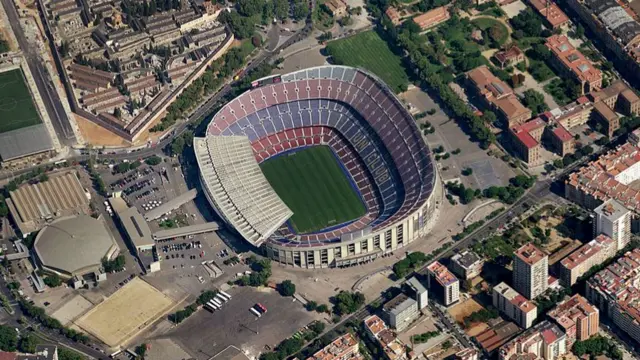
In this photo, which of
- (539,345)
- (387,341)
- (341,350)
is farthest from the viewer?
(387,341)

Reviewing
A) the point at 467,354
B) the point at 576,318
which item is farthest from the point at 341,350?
the point at 576,318

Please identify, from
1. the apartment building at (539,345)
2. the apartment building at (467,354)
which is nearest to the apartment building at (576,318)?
the apartment building at (539,345)

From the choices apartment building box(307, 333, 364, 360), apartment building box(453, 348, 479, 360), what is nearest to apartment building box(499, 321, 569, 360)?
apartment building box(453, 348, 479, 360)

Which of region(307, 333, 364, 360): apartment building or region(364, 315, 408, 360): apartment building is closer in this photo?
region(307, 333, 364, 360): apartment building

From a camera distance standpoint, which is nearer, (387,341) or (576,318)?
(576,318)

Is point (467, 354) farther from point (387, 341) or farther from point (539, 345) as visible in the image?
point (387, 341)

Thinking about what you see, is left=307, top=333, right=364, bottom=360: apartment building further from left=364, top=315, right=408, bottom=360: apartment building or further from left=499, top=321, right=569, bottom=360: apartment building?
left=499, top=321, right=569, bottom=360: apartment building

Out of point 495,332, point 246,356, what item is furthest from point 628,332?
point 246,356
